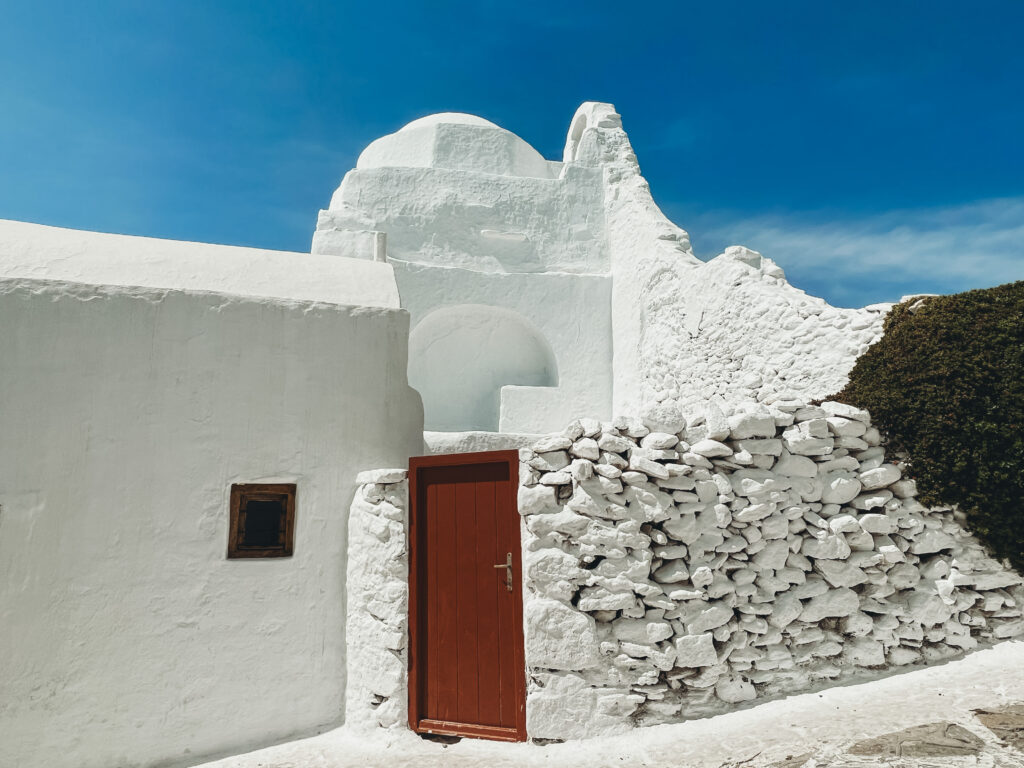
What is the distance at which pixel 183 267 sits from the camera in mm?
5625

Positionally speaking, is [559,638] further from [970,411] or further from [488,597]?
[970,411]

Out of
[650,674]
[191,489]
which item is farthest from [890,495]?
[191,489]

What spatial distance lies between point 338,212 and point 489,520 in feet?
25.6

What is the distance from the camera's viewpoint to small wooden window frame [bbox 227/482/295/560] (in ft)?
16.6

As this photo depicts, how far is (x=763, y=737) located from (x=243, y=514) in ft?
12.6

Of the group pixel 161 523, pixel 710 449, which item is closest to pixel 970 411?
pixel 710 449

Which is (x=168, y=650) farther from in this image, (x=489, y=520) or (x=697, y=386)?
(x=697, y=386)

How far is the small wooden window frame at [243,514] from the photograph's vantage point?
5066 mm

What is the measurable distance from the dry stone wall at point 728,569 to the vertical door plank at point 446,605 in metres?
0.60

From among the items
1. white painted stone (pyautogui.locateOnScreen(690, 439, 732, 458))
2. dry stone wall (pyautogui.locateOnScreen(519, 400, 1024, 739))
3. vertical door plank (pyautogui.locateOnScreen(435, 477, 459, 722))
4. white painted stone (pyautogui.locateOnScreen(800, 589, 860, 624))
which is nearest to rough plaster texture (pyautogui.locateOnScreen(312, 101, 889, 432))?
dry stone wall (pyautogui.locateOnScreen(519, 400, 1024, 739))

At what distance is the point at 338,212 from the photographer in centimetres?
1131

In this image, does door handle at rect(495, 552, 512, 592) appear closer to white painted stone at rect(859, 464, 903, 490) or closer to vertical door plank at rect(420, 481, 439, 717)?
vertical door plank at rect(420, 481, 439, 717)

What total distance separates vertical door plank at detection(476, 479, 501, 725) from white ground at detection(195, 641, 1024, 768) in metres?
0.28

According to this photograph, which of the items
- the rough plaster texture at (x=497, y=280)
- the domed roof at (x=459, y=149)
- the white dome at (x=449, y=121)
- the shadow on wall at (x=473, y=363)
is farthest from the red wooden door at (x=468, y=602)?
the white dome at (x=449, y=121)
